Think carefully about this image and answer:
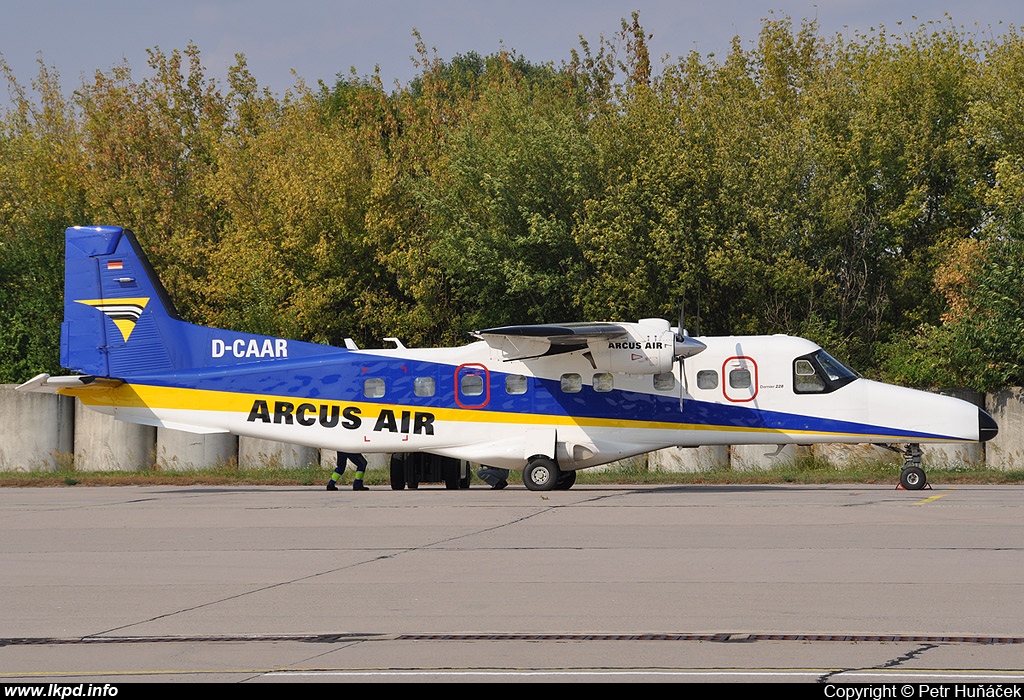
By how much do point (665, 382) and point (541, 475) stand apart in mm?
2935

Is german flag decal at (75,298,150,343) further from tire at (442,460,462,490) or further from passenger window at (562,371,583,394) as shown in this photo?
passenger window at (562,371,583,394)

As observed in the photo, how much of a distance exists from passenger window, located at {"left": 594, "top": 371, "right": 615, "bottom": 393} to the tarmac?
4.38 meters

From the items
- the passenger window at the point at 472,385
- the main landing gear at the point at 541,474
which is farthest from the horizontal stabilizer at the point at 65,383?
A: the main landing gear at the point at 541,474

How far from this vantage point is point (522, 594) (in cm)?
964

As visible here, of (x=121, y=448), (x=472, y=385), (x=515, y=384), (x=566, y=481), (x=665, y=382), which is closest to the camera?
(x=665, y=382)

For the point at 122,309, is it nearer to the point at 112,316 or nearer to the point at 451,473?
the point at 112,316

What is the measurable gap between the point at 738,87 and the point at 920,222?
9427 millimetres

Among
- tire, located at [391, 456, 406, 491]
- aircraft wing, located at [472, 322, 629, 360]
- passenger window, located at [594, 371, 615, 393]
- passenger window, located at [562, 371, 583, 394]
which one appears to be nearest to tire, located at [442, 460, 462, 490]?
tire, located at [391, 456, 406, 491]

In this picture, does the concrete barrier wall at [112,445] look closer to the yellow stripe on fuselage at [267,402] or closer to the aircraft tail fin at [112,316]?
the yellow stripe on fuselage at [267,402]

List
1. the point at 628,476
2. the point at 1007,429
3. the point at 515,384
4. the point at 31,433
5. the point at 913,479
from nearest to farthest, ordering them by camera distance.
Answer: the point at 913,479, the point at 515,384, the point at 628,476, the point at 1007,429, the point at 31,433

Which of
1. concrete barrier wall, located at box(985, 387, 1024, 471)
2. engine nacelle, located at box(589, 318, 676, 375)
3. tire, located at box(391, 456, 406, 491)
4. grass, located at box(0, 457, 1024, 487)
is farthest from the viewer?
concrete barrier wall, located at box(985, 387, 1024, 471)

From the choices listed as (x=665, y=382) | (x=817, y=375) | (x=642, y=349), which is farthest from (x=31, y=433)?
(x=817, y=375)

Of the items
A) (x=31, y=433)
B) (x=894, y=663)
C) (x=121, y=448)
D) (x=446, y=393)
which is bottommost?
(x=894, y=663)

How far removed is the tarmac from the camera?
23.1 ft
